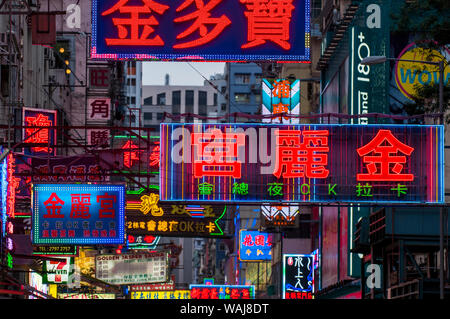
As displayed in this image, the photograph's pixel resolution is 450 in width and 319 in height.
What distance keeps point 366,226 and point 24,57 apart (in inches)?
762

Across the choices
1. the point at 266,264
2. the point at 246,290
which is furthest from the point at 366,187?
the point at 266,264

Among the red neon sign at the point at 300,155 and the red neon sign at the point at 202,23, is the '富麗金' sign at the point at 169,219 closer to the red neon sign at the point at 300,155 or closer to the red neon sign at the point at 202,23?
the red neon sign at the point at 300,155

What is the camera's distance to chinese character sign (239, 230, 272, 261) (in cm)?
7388

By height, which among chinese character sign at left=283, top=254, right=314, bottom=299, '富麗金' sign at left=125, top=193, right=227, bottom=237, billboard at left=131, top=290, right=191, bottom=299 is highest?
'富麗金' sign at left=125, top=193, right=227, bottom=237

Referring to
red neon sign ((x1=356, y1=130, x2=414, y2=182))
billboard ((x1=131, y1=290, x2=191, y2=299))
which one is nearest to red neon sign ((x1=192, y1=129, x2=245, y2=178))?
red neon sign ((x1=356, y1=130, x2=414, y2=182))

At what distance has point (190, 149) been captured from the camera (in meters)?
28.4

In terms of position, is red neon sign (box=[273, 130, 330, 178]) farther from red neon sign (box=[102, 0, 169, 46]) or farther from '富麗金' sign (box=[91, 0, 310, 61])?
red neon sign (box=[102, 0, 169, 46])

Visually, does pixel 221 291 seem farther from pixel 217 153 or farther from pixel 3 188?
pixel 3 188

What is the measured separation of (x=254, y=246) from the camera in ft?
245

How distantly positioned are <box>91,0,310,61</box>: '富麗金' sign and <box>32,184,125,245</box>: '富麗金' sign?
6906 mm

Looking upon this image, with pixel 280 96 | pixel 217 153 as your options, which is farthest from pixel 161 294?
pixel 217 153

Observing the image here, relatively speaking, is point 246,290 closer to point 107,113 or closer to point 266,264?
point 107,113

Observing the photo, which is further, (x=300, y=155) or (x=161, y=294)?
(x=161, y=294)

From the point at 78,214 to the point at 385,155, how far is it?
32.1ft
